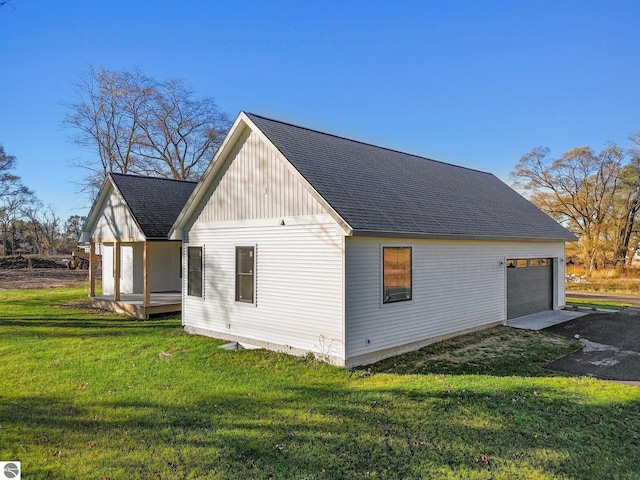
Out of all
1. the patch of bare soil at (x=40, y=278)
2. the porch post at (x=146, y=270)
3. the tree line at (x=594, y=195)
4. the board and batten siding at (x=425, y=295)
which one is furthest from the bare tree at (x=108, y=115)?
the tree line at (x=594, y=195)

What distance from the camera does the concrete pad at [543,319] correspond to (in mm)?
12469

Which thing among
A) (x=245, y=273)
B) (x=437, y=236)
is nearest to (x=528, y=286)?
(x=437, y=236)

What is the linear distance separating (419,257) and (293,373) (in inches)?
158

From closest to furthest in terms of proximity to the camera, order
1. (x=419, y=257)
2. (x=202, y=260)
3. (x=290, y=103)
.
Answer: (x=419, y=257)
(x=202, y=260)
(x=290, y=103)

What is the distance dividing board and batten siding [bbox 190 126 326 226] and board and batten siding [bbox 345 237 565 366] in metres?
1.60

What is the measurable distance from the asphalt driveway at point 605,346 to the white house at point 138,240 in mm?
12082

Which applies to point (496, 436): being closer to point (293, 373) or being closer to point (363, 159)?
point (293, 373)

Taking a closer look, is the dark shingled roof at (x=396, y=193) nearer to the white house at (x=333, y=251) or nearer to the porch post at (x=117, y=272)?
the white house at (x=333, y=251)

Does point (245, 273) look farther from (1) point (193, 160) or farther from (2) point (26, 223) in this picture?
(2) point (26, 223)

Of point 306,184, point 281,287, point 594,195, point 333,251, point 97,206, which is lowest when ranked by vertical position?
point 281,287

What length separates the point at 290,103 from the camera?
2131 centimetres

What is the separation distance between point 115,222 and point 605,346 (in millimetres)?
16399

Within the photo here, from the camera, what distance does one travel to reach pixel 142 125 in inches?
1209

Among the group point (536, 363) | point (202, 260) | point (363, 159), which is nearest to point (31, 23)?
point (202, 260)
